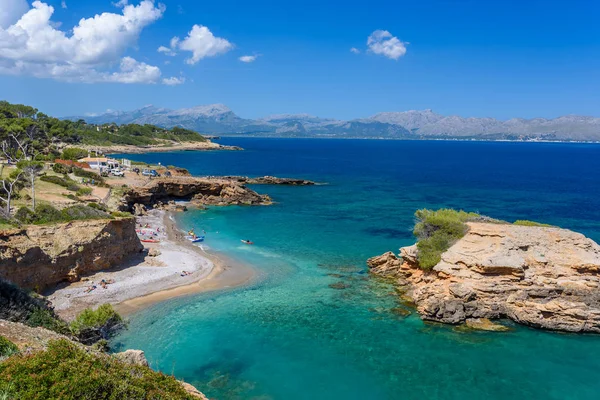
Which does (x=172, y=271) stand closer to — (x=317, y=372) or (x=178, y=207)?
(x=317, y=372)

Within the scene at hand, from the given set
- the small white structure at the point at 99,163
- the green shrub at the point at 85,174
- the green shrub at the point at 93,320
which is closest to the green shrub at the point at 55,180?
the green shrub at the point at 85,174

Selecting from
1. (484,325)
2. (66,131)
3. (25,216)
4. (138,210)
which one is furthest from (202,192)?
(66,131)

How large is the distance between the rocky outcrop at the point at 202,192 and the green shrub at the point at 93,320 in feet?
144

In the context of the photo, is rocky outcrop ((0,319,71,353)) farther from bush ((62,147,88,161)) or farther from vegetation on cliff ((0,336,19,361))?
bush ((62,147,88,161))

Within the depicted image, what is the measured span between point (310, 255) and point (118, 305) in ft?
65.0

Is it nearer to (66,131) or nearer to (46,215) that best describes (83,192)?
(46,215)

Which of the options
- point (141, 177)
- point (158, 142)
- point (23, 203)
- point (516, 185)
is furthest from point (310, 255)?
point (158, 142)

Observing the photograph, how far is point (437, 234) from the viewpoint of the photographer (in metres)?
34.2

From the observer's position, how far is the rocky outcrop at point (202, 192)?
2672 inches

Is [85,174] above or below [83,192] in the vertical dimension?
above

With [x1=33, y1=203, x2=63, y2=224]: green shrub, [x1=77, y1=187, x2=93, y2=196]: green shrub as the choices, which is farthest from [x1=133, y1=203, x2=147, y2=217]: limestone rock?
[x1=33, y1=203, x2=63, y2=224]: green shrub

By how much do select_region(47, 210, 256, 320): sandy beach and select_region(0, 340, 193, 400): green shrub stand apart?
17224 millimetres

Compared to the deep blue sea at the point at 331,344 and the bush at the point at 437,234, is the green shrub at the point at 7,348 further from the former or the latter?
the bush at the point at 437,234

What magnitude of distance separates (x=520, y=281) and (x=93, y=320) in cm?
2805
